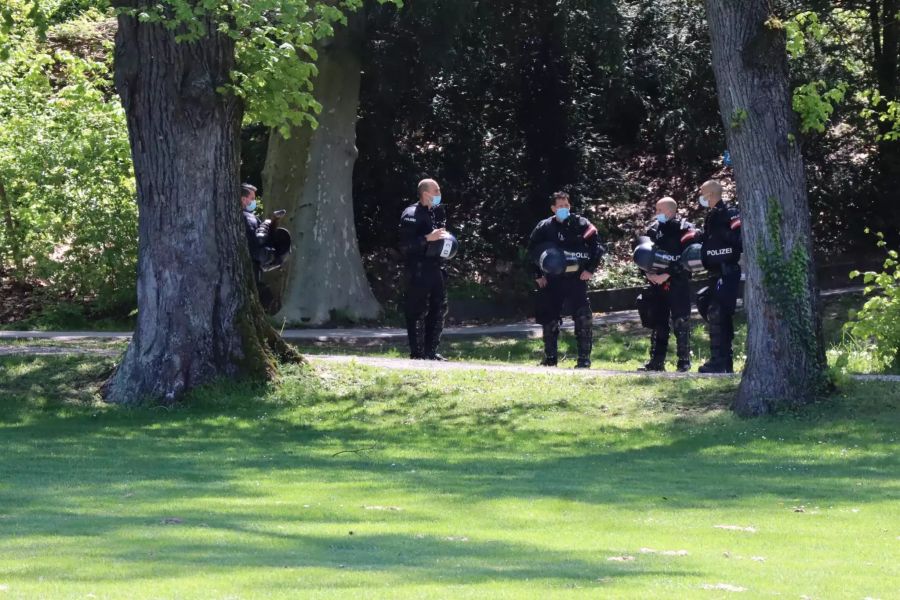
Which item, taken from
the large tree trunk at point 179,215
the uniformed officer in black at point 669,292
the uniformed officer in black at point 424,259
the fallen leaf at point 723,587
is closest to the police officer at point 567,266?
the uniformed officer in black at point 669,292

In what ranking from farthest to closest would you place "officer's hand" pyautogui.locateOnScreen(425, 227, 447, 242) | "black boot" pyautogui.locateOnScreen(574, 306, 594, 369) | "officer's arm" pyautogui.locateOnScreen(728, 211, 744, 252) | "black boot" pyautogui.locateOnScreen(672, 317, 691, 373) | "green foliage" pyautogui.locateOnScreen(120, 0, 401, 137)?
1. "black boot" pyautogui.locateOnScreen(574, 306, 594, 369)
2. "black boot" pyautogui.locateOnScreen(672, 317, 691, 373)
3. "officer's hand" pyautogui.locateOnScreen(425, 227, 447, 242)
4. "officer's arm" pyautogui.locateOnScreen(728, 211, 744, 252)
5. "green foliage" pyautogui.locateOnScreen(120, 0, 401, 137)

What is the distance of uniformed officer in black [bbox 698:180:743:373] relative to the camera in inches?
648

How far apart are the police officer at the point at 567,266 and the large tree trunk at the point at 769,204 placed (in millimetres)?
3599

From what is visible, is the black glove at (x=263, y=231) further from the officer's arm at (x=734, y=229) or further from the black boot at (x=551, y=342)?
the officer's arm at (x=734, y=229)

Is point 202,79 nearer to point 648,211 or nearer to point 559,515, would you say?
point 559,515

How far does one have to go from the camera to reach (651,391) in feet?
50.1

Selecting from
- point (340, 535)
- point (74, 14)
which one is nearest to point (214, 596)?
point (340, 535)

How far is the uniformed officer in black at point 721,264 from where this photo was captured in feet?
54.0

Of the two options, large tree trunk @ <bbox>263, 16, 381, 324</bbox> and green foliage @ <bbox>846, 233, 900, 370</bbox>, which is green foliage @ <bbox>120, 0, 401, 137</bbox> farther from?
large tree trunk @ <bbox>263, 16, 381, 324</bbox>

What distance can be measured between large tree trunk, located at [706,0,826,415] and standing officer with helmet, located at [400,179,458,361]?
4267 mm

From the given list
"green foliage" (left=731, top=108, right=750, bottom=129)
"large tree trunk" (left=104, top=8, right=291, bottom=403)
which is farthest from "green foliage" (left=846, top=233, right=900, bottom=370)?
"large tree trunk" (left=104, top=8, right=291, bottom=403)

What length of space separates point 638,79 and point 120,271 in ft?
36.7

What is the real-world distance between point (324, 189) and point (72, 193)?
4.05 metres

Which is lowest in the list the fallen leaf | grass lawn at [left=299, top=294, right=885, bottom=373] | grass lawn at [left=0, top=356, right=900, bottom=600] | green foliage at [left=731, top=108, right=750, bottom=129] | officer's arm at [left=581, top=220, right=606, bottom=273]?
the fallen leaf
